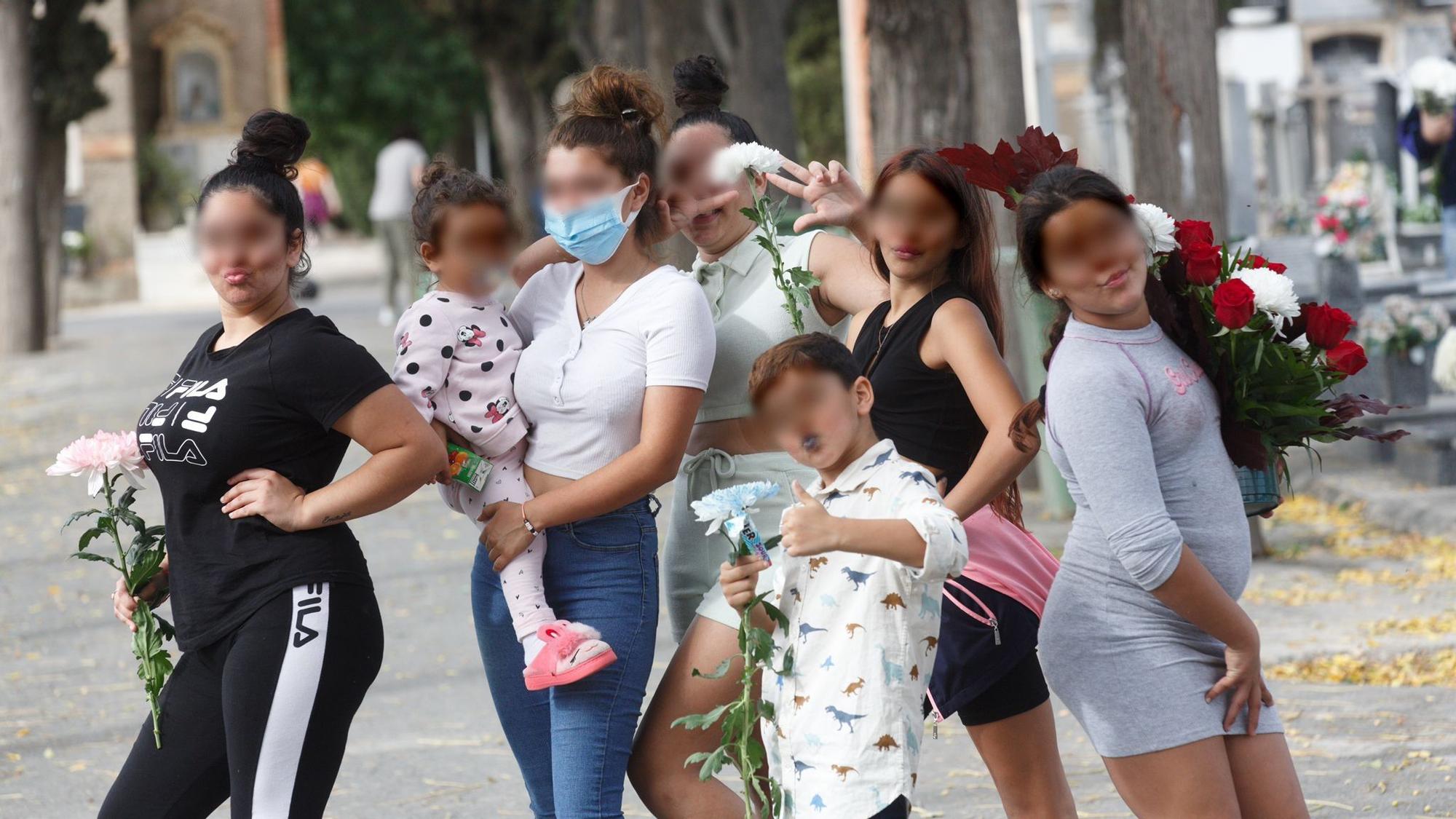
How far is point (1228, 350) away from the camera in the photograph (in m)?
3.05

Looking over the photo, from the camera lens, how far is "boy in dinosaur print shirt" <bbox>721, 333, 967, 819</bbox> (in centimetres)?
292

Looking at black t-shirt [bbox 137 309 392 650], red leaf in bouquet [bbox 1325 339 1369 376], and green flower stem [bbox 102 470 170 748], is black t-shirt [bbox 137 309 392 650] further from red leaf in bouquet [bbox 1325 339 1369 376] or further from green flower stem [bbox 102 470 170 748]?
red leaf in bouquet [bbox 1325 339 1369 376]

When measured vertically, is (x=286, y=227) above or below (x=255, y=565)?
above

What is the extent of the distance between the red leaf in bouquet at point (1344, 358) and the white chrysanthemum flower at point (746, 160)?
3.72 feet

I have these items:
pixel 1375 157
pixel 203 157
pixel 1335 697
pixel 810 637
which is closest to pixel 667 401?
pixel 810 637

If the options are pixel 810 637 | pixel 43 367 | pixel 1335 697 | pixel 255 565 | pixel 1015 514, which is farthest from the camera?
pixel 43 367

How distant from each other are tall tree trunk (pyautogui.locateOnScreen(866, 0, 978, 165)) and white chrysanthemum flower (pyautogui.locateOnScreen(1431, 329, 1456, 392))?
285cm

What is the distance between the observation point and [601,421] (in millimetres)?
3332

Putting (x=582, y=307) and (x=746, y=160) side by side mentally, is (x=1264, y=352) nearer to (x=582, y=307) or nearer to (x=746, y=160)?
(x=746, y=160)

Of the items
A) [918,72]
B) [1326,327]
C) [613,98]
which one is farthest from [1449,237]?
[613,98]

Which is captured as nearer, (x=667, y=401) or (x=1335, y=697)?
(x=667, y=401)

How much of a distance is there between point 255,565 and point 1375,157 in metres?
20.3

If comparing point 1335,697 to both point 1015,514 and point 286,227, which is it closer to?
point 1015,514

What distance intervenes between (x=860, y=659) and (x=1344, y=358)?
106 cm
